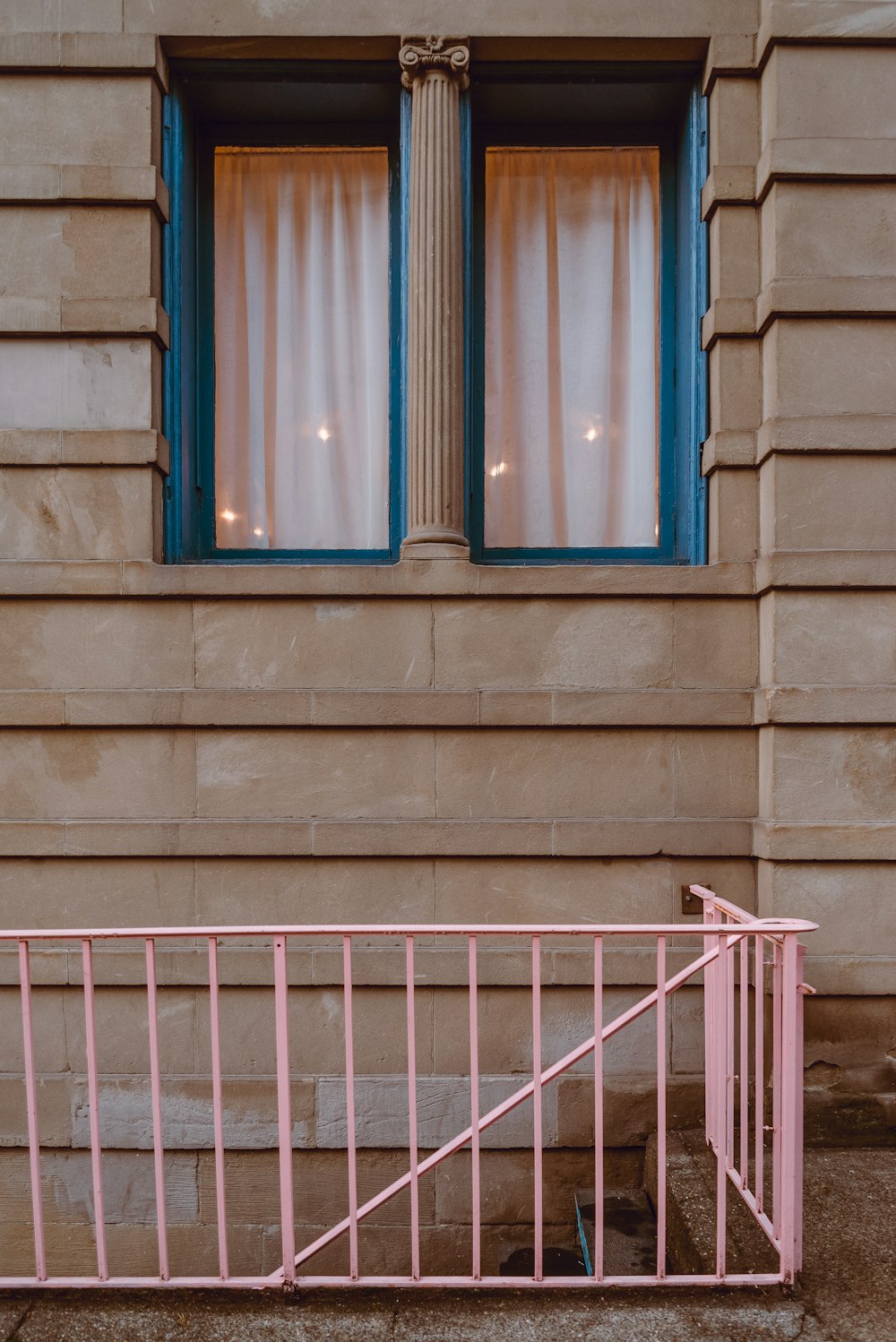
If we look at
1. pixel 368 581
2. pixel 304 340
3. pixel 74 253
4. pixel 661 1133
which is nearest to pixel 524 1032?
pixel 661 1133

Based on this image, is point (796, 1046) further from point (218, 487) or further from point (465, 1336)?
point (218, 487)

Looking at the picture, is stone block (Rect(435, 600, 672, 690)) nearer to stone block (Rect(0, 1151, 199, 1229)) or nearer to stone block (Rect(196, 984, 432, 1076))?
stone block (Rect(196, 984, 432, 1076))

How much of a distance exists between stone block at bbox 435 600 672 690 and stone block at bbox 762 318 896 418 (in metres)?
1.43

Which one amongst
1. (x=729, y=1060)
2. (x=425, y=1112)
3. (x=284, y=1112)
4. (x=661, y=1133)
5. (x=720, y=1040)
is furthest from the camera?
(x=425, y=1112)

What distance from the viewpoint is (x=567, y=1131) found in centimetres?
473

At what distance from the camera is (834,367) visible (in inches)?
185

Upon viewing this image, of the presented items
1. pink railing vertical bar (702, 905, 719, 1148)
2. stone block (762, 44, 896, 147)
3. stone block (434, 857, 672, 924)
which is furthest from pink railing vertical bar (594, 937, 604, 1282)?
stone block (762, 44, 896, 147)

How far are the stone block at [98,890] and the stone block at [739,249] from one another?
14.6 feet

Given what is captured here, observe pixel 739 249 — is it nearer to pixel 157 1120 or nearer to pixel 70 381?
pixel 70 381

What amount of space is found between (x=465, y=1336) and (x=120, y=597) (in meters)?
3.74

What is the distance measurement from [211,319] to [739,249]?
314 centimetres

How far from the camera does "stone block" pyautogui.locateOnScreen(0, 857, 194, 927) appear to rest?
4781 millimetres

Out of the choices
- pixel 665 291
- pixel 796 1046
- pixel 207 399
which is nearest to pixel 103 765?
pixel 207 399

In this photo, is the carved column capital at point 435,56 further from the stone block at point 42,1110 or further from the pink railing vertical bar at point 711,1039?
the stone block at point 42,1110
